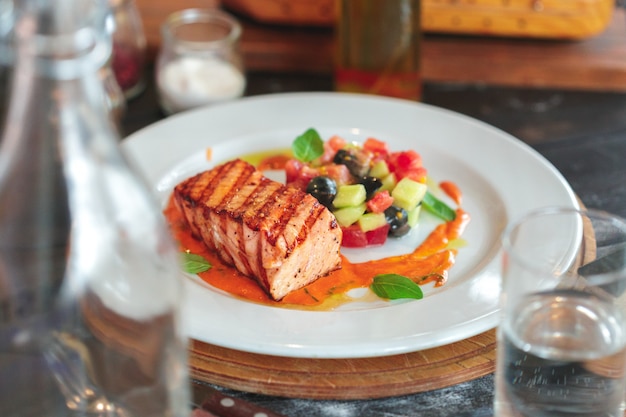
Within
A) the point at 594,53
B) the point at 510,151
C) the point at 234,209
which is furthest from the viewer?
the point at 594,53

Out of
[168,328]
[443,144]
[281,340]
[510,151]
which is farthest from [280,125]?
[168,328]

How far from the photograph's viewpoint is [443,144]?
2672mm

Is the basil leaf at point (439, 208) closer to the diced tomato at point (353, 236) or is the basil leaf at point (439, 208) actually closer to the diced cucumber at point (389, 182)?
the diced cucumber at point (389, 182)

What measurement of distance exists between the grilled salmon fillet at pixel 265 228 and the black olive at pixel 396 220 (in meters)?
0.20

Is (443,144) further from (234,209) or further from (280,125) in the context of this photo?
(234,209)

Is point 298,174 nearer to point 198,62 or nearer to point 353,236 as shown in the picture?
point 353,236

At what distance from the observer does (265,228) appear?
1984 mm

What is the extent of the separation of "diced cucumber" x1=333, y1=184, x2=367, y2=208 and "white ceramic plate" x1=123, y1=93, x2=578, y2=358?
0.42 ft

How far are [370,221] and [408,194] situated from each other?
0.49ft

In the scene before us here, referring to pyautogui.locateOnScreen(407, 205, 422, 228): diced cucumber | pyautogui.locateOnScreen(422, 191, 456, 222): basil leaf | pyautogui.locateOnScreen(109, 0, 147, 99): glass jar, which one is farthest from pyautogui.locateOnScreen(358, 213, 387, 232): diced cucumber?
pyautogui.locateOnScreen(109, 0, 147, 99): glass jar

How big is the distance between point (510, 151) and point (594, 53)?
89 cm

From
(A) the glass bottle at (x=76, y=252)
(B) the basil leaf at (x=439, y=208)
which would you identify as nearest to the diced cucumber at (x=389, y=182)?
(B) the basil leaf at (x=439, y=208)

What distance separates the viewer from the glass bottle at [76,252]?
1.22 metres

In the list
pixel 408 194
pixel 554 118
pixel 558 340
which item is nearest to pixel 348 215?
pixel 408 194
